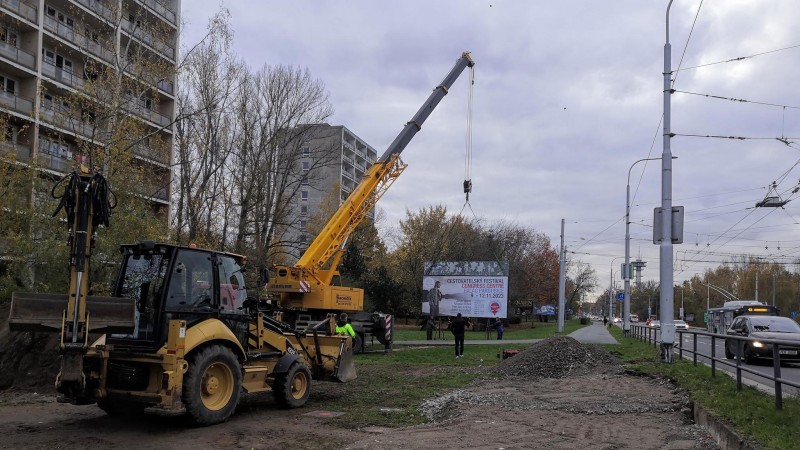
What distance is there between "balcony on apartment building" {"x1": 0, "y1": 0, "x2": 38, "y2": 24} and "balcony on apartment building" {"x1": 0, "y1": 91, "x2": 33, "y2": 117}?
451 cm

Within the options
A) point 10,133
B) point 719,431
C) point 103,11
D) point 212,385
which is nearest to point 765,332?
point 719,431

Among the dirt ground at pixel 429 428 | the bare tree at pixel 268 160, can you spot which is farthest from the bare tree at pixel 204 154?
the dirt ground at pixel 429 428

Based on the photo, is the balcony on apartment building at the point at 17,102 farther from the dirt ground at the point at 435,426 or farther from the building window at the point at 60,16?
the dirt ground at the point at 435,426

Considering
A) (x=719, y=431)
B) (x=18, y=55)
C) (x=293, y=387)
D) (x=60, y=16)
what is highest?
(x=60, y=16)

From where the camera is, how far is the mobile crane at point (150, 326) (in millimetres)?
7965

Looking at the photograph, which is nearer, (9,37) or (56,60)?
(9,37)

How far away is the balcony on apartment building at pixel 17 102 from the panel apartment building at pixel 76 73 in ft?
0.16

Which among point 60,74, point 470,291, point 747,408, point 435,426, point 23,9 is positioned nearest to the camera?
point 747,408

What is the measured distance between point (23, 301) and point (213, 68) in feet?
89.4

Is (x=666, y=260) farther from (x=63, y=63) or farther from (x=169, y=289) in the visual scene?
(x=63, y=63)

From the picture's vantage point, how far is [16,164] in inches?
773

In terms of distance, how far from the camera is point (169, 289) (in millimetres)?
8984

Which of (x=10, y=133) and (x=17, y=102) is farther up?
(x=17, y=102)

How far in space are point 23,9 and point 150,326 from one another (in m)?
→ 33.6
